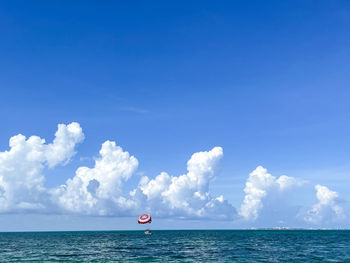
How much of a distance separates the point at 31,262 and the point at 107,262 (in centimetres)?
1456

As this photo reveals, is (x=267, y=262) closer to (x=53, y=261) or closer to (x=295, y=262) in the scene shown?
(x=295, y=262)

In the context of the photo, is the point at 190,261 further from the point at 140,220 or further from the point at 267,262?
the point at 140,220

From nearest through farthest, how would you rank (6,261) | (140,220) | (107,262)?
(107,262)
(6,261)
(140,220)

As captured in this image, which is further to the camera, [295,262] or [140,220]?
[140,220]

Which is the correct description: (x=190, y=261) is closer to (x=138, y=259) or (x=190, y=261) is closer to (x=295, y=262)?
(x=138, y=259)

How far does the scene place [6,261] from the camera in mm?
64500

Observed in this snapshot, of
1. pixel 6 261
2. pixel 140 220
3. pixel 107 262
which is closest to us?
pixel 107 262

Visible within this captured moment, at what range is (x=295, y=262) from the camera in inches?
2450

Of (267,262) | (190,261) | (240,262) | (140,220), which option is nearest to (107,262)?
(190,261)

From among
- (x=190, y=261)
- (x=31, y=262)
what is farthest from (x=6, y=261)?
(x=190, y=261)

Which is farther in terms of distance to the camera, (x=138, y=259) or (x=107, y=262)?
(x=138, y=259)

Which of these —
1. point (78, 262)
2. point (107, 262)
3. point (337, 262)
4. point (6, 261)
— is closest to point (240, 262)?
point (337, 262)

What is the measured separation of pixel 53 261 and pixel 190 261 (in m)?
26.2

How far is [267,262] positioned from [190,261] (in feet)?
47.4
